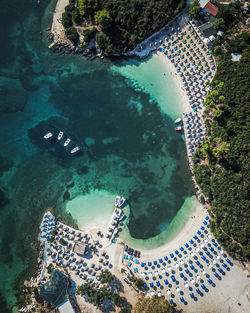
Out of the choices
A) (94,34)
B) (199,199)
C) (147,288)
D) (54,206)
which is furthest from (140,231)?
(94,34)

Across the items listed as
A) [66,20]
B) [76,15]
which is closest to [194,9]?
[76,15]

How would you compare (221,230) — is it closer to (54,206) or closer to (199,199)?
(199,199)

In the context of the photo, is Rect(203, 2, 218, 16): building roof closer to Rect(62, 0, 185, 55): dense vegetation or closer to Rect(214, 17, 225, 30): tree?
Rect(214, 17, 225, 30): tree

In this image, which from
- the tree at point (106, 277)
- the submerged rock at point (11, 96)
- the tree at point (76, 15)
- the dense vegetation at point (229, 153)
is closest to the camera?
the tree at point (106, 277)

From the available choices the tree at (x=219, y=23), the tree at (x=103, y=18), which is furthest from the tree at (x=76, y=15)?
the tree at (x=219, y=23)

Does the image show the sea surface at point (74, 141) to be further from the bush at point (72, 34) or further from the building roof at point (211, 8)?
the building roof at point (211, 8)

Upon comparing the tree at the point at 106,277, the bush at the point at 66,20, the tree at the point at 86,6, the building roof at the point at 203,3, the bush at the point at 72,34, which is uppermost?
the tree at the point at 86,6

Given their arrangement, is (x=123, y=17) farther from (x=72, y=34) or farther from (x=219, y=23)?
(x=219, y=23)
